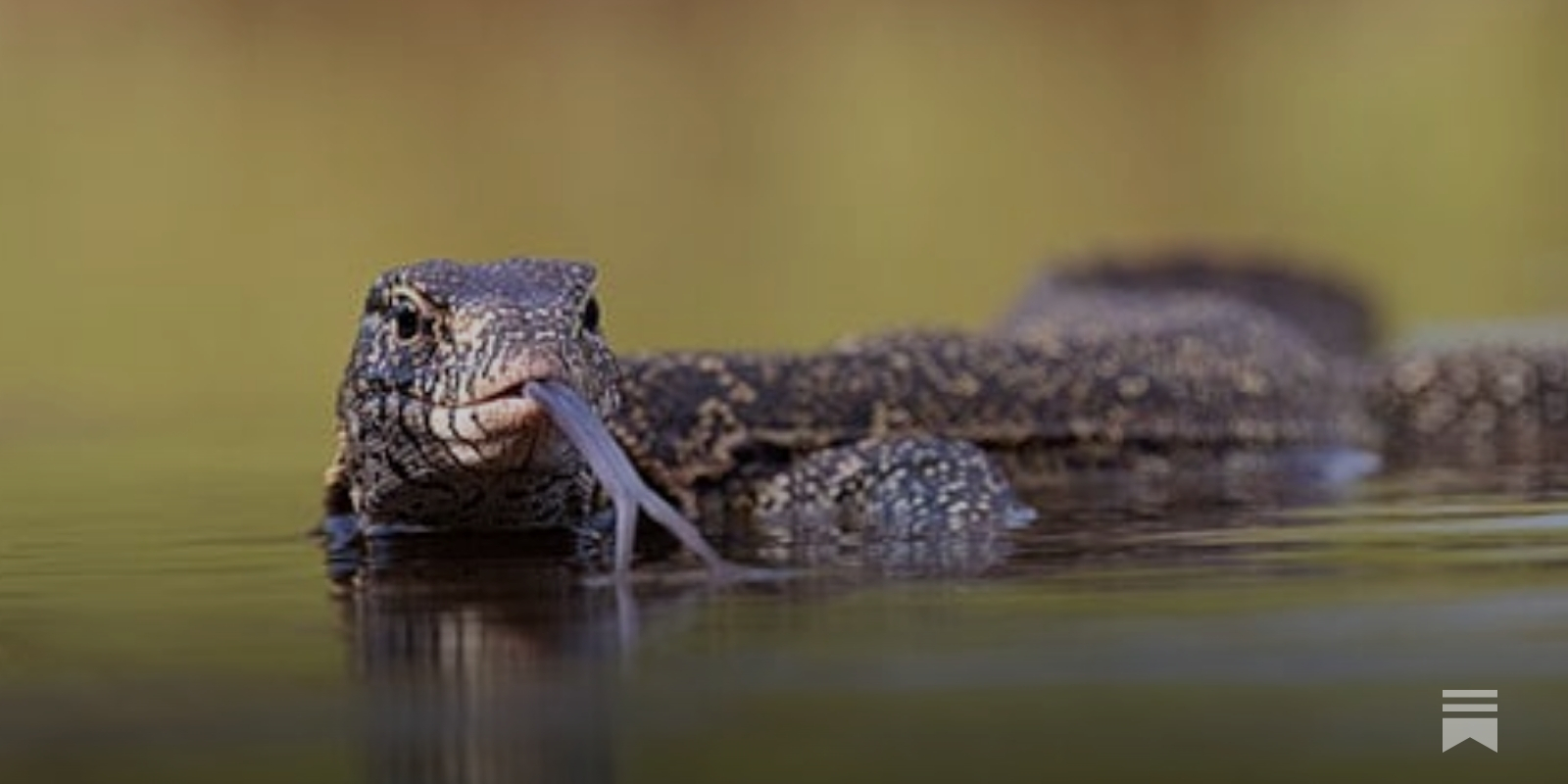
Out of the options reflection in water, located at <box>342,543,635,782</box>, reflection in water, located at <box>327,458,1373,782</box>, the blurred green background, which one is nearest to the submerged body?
reflection in water, located at <box>327,458,1373,782</box>

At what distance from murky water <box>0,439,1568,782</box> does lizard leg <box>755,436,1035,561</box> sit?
977 millimetres

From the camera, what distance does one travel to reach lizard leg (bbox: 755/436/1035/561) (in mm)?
9125

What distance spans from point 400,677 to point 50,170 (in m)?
27.3

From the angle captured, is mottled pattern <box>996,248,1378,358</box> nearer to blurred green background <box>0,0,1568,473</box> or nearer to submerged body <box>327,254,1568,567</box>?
submerged body <box>327,254,1568,567</box>

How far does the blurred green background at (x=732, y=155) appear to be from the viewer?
87.1 feet

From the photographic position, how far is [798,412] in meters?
10.8

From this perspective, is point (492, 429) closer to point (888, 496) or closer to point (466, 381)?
point (466, 381)

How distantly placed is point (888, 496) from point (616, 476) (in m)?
2.60

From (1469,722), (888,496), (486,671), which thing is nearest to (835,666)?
(486,671)

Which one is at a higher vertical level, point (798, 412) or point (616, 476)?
point (798, 412)

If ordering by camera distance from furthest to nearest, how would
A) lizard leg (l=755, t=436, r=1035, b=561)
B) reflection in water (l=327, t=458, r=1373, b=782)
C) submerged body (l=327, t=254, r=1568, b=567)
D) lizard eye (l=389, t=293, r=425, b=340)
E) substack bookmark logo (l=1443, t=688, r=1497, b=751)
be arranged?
lizard leg (l=755, t=436, r=1035, b=561) → lizard eye (l=389, t=293, r=425, b=340) → submerged body (l=327, t=254, r=1568, b=567) → reflection in water (l=327, t=458, r=1373, b=782) → substack bookmark logo (l=1443, t=688, r=1497, b=751)

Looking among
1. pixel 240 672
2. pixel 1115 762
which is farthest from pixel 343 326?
pixel 1115 762

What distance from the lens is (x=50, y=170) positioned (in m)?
32.2

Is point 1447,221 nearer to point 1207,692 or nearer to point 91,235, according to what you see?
point 91,235
